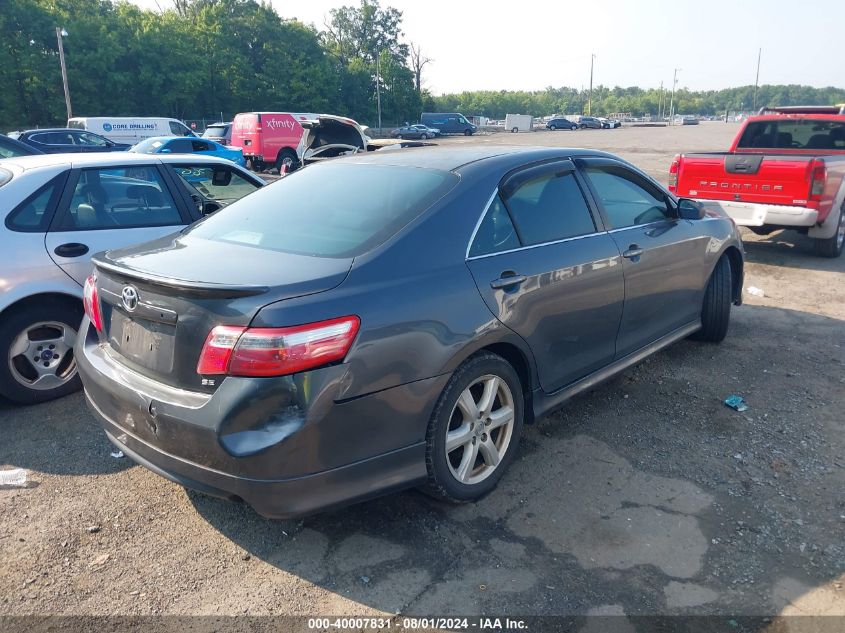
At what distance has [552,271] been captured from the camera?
11.5 ft

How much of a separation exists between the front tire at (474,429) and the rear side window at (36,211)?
310cm

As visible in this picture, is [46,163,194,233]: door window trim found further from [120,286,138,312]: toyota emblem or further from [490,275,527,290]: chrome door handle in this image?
[490,275,527,290]: chrome door handle

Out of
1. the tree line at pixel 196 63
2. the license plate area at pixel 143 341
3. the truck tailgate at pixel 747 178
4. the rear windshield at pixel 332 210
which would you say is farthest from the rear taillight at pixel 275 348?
the tree line at pixel 196 63

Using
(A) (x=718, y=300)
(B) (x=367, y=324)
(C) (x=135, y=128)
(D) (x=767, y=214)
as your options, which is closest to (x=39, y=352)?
(B) (x=367, y=324)

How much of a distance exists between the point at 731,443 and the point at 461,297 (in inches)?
79.8

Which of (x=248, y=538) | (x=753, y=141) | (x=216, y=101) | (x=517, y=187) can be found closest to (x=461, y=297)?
(x=517, y=187)

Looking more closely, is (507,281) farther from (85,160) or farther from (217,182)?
(217,182)

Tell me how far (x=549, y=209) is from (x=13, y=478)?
3.23 m

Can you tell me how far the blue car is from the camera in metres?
18.5

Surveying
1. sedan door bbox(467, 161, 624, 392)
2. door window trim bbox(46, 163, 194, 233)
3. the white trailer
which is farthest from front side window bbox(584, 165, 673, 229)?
the white trailer

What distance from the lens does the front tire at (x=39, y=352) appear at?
421 centimetres

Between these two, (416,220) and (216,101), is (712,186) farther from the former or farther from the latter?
(216,101)

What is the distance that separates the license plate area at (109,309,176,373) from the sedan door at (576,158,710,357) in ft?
8.59

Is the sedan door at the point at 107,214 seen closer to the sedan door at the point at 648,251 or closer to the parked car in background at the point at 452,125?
the sedan door at the point at 648,251
